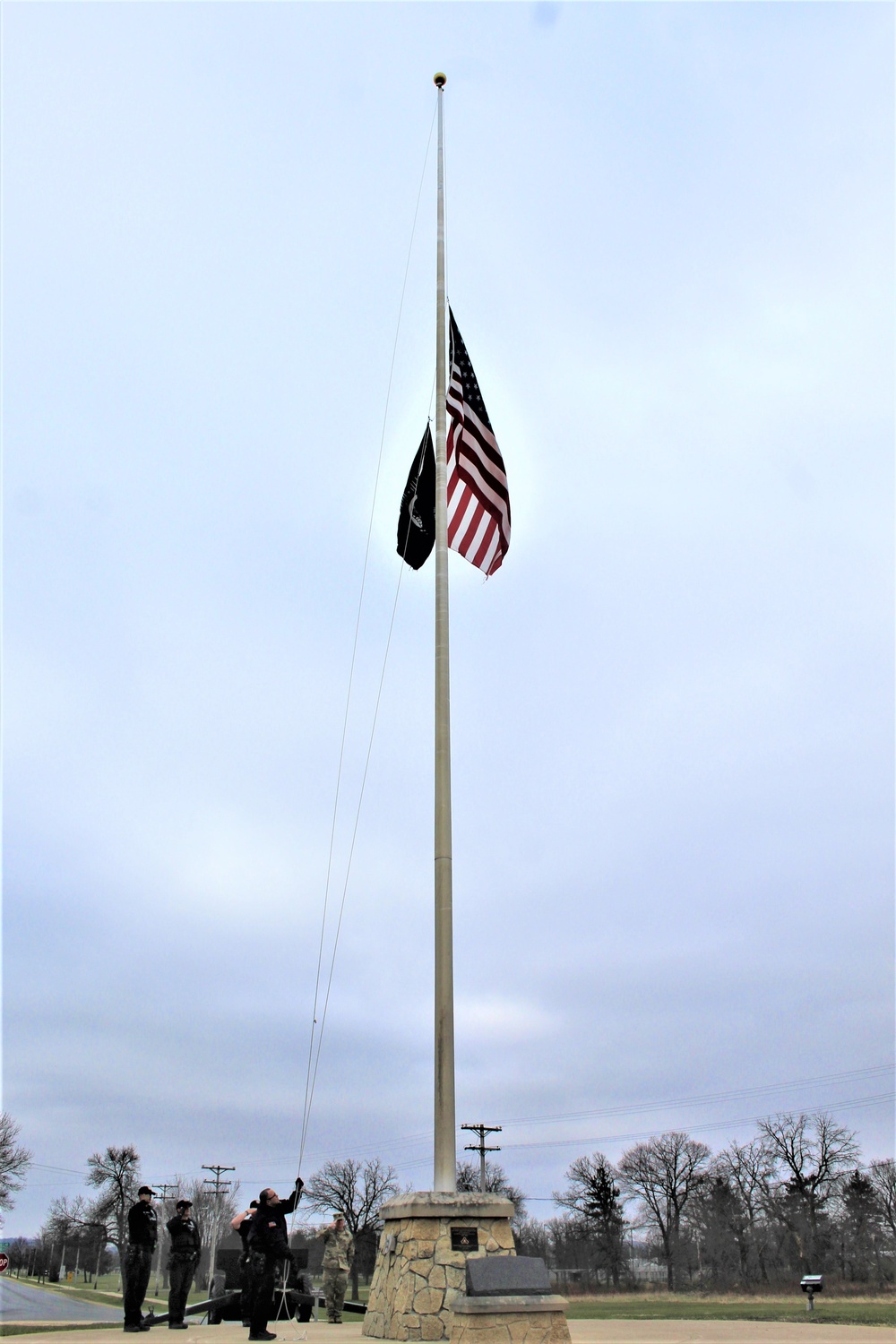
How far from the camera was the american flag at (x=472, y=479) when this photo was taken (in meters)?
14.0

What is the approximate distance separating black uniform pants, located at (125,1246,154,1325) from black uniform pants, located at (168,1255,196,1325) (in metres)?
0.52

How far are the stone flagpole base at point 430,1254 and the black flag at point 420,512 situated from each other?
8.49 metres

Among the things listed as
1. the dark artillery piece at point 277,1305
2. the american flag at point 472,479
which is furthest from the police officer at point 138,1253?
the american flag at point 472,479

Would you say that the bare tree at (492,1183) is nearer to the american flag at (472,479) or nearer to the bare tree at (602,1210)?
the bare tree at (602,1210)

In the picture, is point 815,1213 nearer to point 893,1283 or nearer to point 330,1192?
point 893,1283

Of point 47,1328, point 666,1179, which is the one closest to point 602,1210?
point 666,1179

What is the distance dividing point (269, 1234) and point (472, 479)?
960 centimetres

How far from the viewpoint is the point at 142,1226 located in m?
10.7

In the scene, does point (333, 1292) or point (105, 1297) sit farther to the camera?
point (105, 1297)

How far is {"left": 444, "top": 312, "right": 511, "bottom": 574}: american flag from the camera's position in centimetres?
1404

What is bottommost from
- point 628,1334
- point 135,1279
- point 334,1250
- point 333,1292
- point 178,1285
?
point 628,1334

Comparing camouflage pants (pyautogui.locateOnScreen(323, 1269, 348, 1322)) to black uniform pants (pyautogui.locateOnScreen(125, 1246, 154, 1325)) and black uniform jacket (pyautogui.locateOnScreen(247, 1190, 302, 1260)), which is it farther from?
black uniform jacket (pyautogui.locateOnScreen(247, 1190, 302, 1260))

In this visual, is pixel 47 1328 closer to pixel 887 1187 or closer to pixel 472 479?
pixel 472 479

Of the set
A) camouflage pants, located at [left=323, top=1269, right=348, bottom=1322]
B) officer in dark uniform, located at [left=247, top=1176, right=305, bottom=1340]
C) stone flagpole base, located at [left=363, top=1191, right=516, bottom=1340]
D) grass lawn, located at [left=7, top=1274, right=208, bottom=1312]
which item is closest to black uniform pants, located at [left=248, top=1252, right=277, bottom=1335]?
officer in dark uniform, located at [left=247, top=1176, right=305, bottom=1340]
